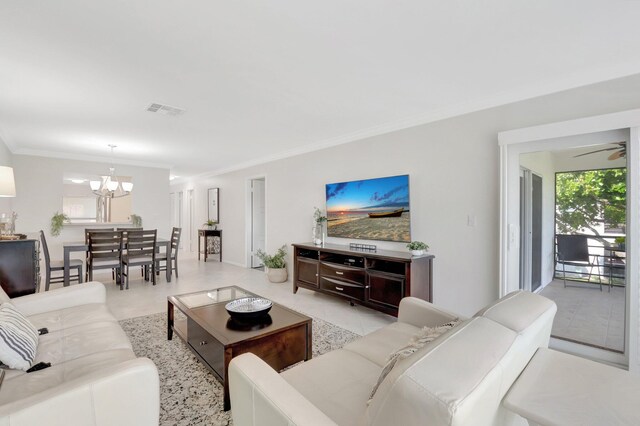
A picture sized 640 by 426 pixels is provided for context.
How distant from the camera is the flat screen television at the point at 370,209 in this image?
3.67 meters

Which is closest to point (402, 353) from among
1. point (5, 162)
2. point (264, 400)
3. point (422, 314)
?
point (264, 400)

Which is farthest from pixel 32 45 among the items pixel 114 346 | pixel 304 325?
pixel 304 325

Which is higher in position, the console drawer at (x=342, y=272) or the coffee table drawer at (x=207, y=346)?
the console drawer at (x=342, y=272)

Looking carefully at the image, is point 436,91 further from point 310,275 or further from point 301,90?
point 310,275

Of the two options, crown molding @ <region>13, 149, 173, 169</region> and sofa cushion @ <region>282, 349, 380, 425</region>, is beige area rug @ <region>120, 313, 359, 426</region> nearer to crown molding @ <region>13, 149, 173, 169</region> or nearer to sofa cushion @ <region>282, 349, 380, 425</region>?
sofa cushion @ <region>282, 349, 380, 425</region>

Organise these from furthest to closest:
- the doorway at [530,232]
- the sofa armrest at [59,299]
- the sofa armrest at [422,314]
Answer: the doorway at [530,232] < the sofa armrest at [59,299] < the sofa armrest at [422,314]

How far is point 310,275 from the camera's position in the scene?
426 centimetres

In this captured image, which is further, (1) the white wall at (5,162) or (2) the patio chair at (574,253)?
(1) the white wall at (5,162)

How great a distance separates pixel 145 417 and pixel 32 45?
8.10 ft

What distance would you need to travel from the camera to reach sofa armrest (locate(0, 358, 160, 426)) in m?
1.03

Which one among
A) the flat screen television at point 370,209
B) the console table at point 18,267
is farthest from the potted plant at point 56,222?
the flat screen television at point 370,209

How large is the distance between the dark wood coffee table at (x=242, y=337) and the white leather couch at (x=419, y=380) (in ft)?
1.70

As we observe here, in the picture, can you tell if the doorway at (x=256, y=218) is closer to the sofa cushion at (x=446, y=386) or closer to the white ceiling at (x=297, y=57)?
Result: the white ceiling at (x=297, y=57)

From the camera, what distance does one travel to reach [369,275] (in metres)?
3.50
